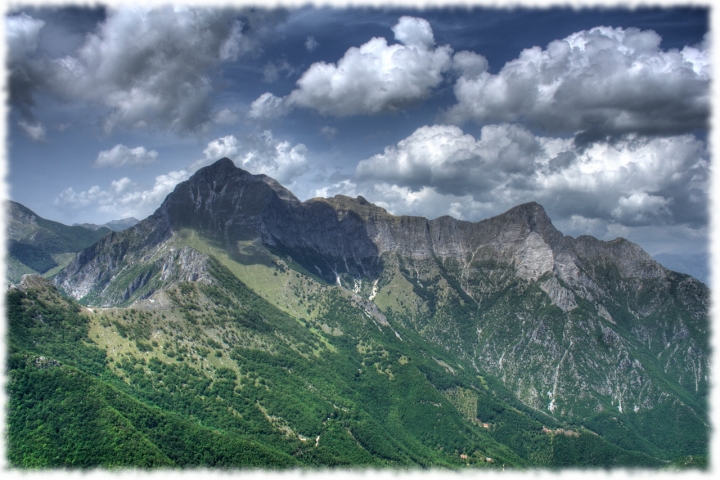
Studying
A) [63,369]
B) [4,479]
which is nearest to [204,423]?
[63,369]

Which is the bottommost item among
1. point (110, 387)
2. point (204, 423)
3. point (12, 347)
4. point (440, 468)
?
point (440, 468)

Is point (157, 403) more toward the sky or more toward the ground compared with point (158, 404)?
more toward the sky

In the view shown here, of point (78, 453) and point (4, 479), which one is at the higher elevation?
point (4, 479)

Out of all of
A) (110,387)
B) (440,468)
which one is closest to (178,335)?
(110,387)

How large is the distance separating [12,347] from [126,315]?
5221cm

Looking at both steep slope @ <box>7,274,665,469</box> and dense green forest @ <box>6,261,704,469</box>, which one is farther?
steep slope @ <box>7,274,665,469</box>

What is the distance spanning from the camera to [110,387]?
127125 mm

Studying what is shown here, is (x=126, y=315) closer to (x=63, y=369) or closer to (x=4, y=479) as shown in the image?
(x=63, y=369)

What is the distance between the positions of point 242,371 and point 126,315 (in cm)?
4756

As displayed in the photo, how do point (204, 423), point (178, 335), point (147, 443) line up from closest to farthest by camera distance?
1. point (147, 443)
2. point (204, 423)
3. point (178, 335)

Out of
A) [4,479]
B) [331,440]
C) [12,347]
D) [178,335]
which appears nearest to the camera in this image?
[4,479]

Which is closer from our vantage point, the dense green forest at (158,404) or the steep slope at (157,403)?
the dense green forest at (158,404)

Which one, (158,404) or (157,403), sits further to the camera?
(157,403)

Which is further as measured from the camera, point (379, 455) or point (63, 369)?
point (379, 455)
